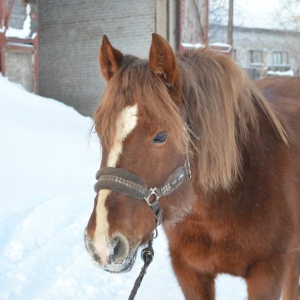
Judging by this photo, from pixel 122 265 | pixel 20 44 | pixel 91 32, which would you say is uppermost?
pixel 91 32

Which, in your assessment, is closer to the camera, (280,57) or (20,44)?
(20,44)

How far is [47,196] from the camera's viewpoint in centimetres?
589

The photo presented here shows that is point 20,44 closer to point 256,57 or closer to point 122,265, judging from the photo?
point 122,265

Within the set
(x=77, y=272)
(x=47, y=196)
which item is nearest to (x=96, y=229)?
(x=77, y=272)

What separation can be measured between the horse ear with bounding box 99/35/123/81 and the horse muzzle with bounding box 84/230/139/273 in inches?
33.0

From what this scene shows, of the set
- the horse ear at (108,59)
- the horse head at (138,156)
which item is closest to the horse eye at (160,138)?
the horse head at (138,156)

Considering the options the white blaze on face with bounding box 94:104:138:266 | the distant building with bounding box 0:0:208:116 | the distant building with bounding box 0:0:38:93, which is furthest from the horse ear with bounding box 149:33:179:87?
the distant building with bounding box 0:0:208:116

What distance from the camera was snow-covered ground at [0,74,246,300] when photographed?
150 inches

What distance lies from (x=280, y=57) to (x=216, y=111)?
37.2 meters

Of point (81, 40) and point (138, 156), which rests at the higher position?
point (81, 40)

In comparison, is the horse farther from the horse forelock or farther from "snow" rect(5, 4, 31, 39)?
"snow" rect(5, 4, 31, 39)

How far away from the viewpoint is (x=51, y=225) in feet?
16.4

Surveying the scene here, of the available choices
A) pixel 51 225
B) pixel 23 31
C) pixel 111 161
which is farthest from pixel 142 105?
pixel 23 31

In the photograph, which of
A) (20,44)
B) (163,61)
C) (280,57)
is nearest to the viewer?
(163,61)
